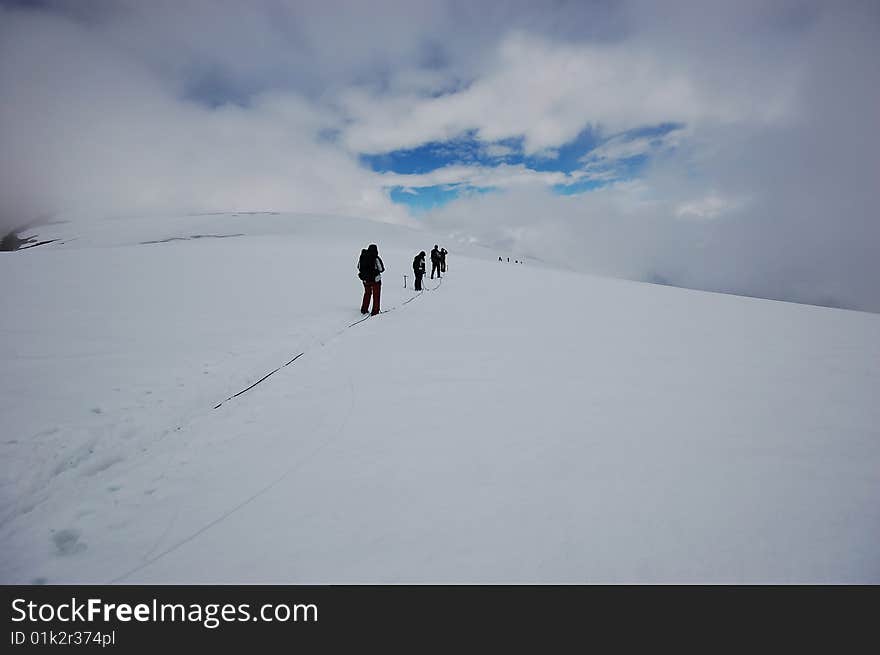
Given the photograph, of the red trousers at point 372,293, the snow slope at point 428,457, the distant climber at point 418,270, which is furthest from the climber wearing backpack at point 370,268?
the distant climber at point 418,270

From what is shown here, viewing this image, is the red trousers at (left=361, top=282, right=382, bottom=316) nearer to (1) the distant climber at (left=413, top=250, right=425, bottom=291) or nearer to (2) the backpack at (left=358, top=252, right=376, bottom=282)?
(2) the backpack at (left=358, top=252, right=376, bottom=282)

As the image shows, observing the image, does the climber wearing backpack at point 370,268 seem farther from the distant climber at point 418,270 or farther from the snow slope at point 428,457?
the distant climber at point 418,270

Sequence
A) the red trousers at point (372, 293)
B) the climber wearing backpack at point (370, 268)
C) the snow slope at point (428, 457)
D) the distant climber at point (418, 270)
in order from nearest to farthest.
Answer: the snow slope at point (428, 457), the climber wearing backpack at point (370, 268), the red trousers at point (372, 293), the distant climber at point (418, 270)

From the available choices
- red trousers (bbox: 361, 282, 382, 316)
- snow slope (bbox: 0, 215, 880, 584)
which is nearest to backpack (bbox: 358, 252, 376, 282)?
red trousers (bbox: 361, 282, 382, 316)

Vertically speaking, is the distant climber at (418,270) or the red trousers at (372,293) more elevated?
the distant climber at (418,270)

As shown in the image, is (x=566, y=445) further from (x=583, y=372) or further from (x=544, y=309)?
(x=544, y=309)

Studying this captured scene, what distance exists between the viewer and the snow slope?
246cm

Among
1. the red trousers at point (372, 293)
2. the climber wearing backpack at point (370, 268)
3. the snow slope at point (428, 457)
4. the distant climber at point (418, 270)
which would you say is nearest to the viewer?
the snow slope at point (428, 457)

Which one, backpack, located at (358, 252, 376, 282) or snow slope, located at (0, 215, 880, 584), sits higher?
backpack, located at (358, 252, 376, 282)

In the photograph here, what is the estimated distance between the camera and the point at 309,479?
3.27 metres

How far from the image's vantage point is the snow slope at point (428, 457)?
96.9 inches

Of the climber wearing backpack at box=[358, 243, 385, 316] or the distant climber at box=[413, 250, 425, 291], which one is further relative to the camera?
the distant climber at box=[413, 250, 425, 291]
